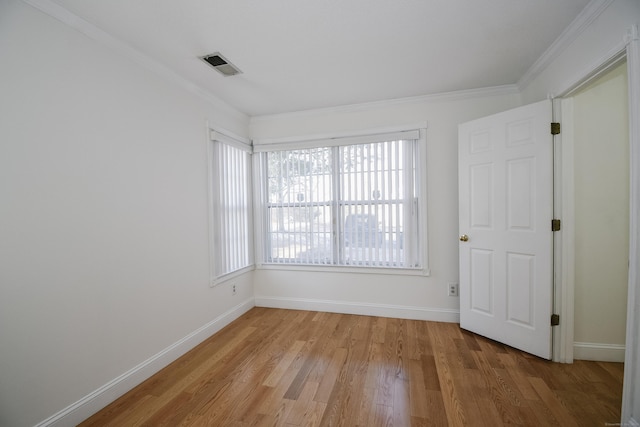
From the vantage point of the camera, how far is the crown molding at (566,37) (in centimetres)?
161

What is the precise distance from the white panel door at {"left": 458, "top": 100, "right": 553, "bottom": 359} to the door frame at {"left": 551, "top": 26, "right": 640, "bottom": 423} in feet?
0.22

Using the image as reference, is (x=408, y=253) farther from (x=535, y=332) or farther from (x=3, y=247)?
(x=3, y=247)

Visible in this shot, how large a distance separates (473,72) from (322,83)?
1435 millimetres

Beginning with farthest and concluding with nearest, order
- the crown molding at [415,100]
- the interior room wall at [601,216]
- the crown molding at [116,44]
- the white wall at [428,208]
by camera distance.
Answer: the white wall at [428,208] → the crown molding at [415,100] → the interior room wall at [601,216] → the crown molding at [116,44]

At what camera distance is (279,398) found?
1.81 meters

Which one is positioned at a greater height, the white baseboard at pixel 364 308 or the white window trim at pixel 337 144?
the white window trim at pixel 337 144

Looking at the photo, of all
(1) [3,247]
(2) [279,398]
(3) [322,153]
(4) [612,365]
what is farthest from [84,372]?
(4) [612,365]

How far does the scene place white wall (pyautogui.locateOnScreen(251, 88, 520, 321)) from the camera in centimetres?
291

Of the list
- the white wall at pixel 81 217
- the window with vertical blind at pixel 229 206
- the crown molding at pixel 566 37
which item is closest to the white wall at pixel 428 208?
the crown molding at pixel 566 37

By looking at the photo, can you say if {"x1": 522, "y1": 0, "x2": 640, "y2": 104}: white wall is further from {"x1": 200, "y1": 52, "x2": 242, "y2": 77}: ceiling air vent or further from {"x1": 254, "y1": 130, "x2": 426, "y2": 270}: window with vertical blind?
{"x1": 200, "y1": 52, "x2": 242, "y2": 77}: ceiling air vent

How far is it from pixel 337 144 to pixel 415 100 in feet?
3.32

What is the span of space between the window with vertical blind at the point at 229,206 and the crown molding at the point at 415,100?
2.38ft

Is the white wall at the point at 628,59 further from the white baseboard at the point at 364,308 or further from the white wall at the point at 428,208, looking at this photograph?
the white baseboard at the point at 364,308

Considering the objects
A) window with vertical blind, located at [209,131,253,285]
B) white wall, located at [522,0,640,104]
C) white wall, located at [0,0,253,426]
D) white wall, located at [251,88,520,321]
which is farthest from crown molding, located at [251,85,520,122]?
white wall, located at [0,0,253,426]
